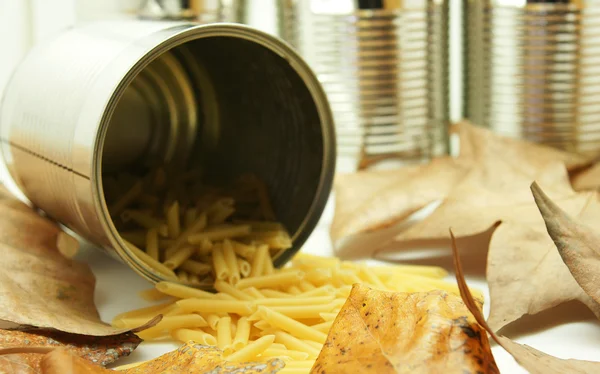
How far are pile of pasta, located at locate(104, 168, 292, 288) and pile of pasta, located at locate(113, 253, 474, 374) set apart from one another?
30 mm

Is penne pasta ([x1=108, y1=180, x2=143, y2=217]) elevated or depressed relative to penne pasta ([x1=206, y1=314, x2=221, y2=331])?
elevated

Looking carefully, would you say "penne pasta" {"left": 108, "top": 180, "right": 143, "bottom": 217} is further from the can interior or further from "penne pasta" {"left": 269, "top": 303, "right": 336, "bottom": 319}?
"penne pasta" {"left": 269, "top": 303, "right": 336, "bottom": 319}

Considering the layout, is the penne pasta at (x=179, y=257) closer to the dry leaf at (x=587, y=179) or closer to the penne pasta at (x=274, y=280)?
the penne pasta at (x=274, y=280)

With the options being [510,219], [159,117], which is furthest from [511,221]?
[159,117]

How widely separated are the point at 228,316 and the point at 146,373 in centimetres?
17

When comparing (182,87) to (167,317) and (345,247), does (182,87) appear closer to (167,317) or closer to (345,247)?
(345,247)

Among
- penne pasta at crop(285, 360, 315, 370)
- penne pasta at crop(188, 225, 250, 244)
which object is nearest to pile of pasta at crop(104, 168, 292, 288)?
penne pasta at crop(188, 225, 250, 244)

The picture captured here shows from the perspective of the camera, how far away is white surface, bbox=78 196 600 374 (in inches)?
29.5

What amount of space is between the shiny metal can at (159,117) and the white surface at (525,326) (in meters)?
0.08

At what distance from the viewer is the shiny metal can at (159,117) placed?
0.82 meters

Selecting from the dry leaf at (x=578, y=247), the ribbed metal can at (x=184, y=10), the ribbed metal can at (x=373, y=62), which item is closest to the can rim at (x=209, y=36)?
the dry leaf at (x=578, y=247)

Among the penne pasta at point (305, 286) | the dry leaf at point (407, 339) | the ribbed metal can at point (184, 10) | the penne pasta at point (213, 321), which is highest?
the ribbed metal can at point (184, 10)

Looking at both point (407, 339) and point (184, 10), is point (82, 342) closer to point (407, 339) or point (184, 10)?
point (407, 339)

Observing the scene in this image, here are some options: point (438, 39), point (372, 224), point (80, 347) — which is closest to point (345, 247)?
point (372, 224)
